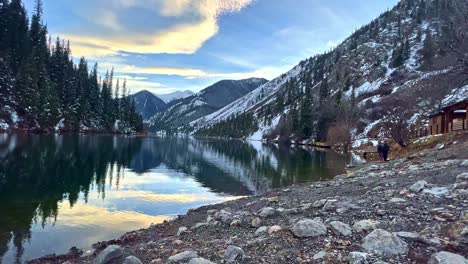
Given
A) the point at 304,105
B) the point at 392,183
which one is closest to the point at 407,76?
the point at 304,105

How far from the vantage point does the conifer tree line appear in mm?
103875

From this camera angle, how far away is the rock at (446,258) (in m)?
6.15

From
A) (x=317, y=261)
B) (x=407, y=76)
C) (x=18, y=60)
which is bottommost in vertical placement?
(x=317, y=261)

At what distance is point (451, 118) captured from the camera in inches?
1975

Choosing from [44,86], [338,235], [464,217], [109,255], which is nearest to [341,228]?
[338,235]

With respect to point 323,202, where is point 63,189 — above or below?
below

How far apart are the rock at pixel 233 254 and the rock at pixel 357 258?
7.83 feet

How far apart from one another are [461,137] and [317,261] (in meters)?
31.6

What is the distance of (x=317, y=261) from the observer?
7.11 m

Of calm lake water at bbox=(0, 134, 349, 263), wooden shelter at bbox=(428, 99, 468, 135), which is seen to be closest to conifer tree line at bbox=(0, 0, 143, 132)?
calm lake water at bbox=(0, 134, 349, 263)

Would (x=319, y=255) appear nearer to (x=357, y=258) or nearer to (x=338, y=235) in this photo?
(x=357, y=258)

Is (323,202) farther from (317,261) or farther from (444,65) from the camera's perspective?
(444,65)

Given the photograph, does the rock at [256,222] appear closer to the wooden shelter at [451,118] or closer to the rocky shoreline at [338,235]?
the rocky shoreline at [338,235]

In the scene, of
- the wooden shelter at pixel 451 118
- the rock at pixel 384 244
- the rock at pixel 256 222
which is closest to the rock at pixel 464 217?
the rock at pixel 384 244
